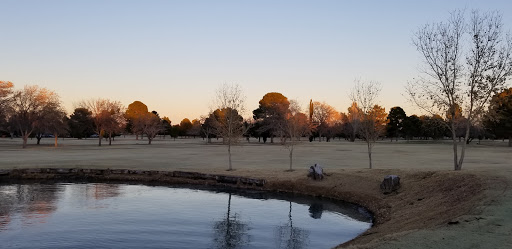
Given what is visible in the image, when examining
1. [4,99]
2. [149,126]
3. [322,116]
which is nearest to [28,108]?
[4,99]

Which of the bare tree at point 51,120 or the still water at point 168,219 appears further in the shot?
the bare tree at point 51,120

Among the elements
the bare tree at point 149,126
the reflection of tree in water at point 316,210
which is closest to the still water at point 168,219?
the reflection of tree in water at point 316,210

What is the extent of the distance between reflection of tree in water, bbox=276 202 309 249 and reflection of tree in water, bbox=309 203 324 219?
2.43 meters

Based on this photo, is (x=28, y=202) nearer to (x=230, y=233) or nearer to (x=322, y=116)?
(x=230, y=233)

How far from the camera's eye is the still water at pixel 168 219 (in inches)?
682

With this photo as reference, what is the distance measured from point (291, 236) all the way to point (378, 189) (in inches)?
428

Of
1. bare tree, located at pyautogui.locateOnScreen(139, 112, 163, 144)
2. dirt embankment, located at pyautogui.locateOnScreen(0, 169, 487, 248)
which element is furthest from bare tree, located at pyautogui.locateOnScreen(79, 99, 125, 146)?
dirt embankment, located at pyautogui.locateOnScreen(0, 169, 487, 248)

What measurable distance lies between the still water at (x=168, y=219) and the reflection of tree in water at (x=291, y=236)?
0.14ft

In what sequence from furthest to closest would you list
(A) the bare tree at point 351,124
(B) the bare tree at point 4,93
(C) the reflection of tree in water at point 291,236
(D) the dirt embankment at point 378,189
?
(A) the bare tree at point 351,124
(B) the bare tree at point 4,93
(C) the reflection of tree in water at point 291,236
(D) the dirt embankment at point 378,189

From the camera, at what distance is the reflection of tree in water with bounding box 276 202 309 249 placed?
17.2 metres

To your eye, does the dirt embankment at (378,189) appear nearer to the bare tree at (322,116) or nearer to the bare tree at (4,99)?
the bare tree at (4,99)

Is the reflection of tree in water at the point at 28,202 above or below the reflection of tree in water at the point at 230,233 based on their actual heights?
above

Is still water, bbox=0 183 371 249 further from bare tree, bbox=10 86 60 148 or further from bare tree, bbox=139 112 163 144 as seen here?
bare tree, bbox=139 112 163 144

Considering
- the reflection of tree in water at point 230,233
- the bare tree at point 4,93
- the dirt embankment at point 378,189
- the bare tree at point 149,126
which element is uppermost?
the bare tree at point 4,93
